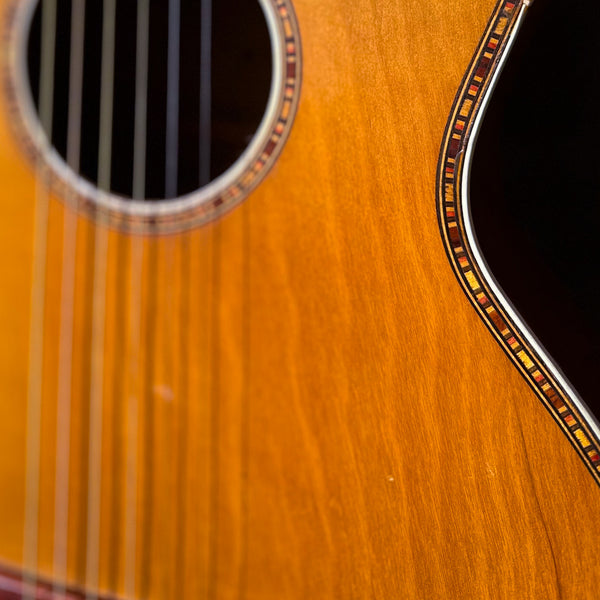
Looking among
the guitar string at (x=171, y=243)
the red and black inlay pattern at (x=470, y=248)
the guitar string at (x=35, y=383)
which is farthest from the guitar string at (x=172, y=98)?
the red and black inlay pattern at (x=470, y=248)

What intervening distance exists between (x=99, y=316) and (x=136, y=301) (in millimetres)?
40

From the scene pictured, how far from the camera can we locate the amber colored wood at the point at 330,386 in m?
0.53

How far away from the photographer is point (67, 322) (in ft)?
2.04

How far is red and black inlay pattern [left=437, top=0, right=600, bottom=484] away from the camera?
20.3 inches

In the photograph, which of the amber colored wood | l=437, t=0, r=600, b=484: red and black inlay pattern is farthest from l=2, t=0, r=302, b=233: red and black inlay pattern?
l=437, t=0, r=600, b=484: red and black inlay pattern

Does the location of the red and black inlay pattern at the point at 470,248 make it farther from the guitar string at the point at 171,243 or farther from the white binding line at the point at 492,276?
the guitar string at the point at 171,243

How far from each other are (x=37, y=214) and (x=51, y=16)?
6.7 inches

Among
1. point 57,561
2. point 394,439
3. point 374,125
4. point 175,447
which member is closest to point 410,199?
point 374,125

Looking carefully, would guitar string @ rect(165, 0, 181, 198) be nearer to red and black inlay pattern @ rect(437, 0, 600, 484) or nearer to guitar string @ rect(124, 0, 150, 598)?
guitar string @ rect(124, 0, 150, 598)

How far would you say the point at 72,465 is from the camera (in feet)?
2.05

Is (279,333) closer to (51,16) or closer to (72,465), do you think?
(72,465)

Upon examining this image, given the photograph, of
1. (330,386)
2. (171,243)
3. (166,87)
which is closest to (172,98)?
(166,87)

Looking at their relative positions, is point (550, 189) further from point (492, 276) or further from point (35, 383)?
point (35, 383)

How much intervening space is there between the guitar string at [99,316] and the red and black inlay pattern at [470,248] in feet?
0.94
